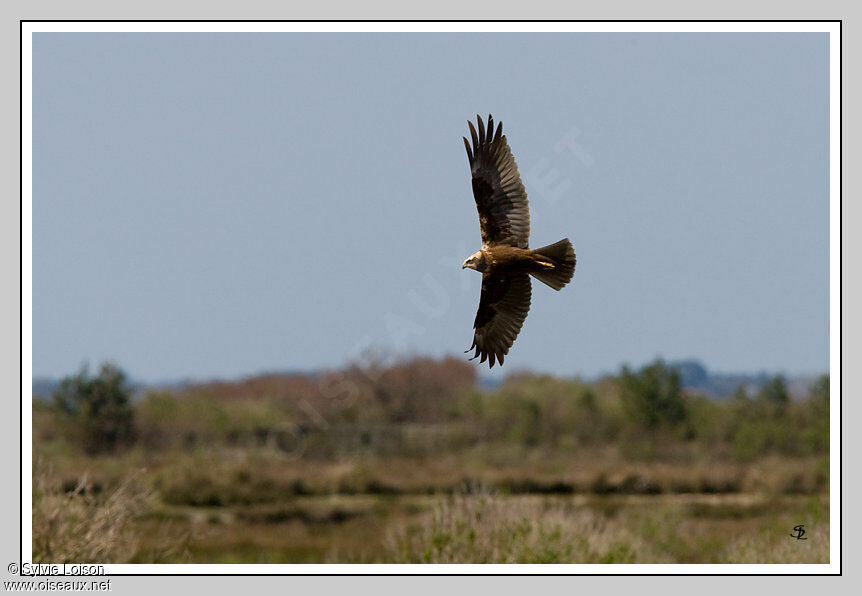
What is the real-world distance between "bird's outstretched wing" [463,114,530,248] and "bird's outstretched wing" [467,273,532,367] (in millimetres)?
503

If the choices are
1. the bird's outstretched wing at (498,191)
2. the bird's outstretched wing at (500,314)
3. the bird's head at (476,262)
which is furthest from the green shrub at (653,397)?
the bird's head at (476,262)

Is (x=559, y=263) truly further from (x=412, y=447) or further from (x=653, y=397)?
(x=653, y=397)

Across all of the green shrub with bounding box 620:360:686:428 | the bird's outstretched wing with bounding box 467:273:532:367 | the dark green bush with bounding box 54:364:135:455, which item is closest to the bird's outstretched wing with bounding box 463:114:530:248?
the bird's outstretched wing with bounding box 467:273:532:367

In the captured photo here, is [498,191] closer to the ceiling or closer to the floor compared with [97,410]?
closer to the ceiling

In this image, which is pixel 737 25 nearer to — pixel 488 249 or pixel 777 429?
pixel 488 249

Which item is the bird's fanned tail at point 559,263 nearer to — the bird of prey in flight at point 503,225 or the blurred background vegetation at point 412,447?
the bird of prey in flight at point 503,225

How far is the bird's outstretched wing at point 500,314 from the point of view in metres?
9.10

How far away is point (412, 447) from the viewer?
32375 millimetres

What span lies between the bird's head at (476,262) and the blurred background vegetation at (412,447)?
53.9 ft

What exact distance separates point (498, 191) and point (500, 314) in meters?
1.10

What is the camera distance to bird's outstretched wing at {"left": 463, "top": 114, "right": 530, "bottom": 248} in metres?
8.60

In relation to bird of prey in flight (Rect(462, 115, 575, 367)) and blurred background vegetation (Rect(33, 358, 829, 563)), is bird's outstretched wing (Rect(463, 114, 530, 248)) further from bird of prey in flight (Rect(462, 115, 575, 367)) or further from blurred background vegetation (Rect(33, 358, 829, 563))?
blurred background vegetation (Rect(33, 358, 829, 563))

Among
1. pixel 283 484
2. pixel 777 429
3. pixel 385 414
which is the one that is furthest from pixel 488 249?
pixel 777 429

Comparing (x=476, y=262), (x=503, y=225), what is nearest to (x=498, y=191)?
(x=503, y=225)
